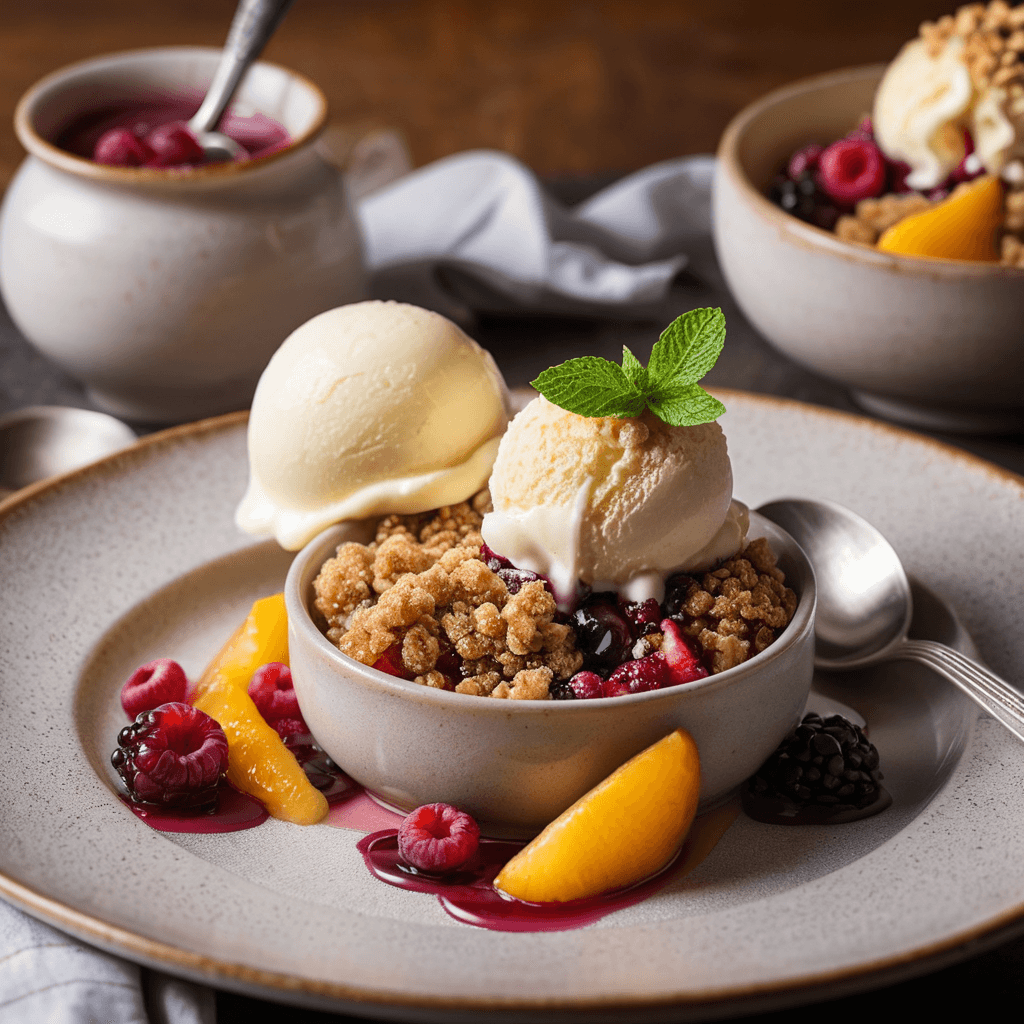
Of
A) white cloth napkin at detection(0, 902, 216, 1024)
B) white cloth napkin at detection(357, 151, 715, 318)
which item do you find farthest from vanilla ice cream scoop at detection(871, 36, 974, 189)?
white cloth napkin at detection(0, 902, 216, 1024)

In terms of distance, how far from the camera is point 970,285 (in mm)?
2090

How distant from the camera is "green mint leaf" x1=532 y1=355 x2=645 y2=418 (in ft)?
4.75

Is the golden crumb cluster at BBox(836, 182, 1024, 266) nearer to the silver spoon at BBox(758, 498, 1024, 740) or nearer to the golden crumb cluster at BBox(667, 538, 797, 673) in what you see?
the silver spoon at BBox(758, 498, 1024, 740)

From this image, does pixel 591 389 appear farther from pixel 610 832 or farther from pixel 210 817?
pixel 210 817

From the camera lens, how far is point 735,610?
1.46 meters

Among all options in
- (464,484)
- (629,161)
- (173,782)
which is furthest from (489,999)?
(629,161)

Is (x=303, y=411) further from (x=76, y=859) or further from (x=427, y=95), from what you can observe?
(x=427, y=95)

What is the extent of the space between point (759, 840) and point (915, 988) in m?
0.23

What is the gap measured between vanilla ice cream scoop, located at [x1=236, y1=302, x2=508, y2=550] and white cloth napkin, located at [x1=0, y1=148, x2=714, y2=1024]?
976 millimetres

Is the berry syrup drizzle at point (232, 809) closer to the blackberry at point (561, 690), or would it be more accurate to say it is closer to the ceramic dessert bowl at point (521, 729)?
the ceramic dessert bowl at point (521, 729)

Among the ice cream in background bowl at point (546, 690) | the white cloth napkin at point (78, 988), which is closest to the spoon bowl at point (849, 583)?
the ice cream in background bowl at point (546, 690)

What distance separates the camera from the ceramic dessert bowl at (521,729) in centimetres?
134

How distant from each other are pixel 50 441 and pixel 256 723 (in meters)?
0.94

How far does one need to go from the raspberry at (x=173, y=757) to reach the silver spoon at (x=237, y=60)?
1165 millimetres
